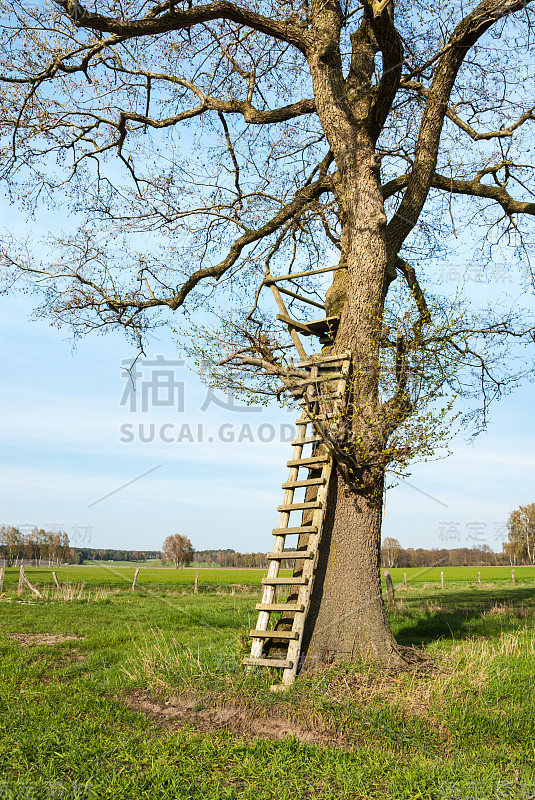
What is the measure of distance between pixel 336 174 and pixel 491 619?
9844 millimetres

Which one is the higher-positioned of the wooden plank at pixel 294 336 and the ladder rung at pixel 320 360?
the wooden plank at pixel 294 336

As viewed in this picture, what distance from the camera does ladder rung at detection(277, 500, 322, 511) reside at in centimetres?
780

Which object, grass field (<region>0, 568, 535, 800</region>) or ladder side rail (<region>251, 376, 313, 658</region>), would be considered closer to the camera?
grass field (<region>0, 568, 535, 800</region>)

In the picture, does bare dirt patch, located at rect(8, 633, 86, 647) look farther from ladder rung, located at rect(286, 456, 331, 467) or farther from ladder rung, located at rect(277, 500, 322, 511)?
ladder rung, located at rect(286, 456, 331, 467)

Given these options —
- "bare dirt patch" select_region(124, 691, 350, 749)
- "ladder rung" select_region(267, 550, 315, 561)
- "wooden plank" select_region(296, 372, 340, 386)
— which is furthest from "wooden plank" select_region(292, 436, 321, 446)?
"bare dirt patch" select_region(124, 691, 350, 749)

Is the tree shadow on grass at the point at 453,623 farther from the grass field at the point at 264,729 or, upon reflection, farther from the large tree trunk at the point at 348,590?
the large tree trunk at the point at 348,590

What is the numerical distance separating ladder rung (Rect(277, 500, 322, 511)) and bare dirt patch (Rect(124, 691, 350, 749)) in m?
2.54

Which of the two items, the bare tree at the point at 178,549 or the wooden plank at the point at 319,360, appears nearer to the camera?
the wooden plank at the point at 319,360

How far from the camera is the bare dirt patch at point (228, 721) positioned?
570cm

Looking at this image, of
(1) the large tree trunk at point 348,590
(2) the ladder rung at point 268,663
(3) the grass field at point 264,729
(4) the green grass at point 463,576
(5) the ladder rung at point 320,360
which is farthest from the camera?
(4) the green grass at point 463,576

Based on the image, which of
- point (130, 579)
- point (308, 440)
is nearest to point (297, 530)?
point (308, 440)

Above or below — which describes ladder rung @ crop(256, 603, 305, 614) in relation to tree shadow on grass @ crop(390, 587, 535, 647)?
above

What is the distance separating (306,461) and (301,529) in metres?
0.96

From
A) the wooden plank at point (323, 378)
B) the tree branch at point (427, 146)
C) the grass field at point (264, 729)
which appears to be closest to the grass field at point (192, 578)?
the grass field at point (264, 729)
